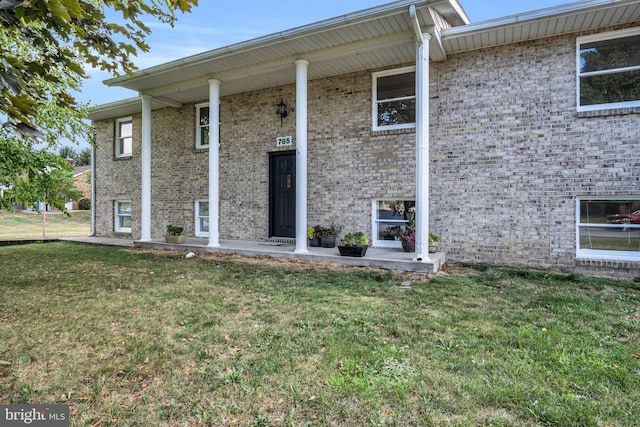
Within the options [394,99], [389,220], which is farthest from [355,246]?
[394,99]

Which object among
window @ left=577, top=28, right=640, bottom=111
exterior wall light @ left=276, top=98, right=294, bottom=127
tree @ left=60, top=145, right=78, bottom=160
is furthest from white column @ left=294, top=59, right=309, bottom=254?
tree @ left=60, top=145, right=78, bottom=160

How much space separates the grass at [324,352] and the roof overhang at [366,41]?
4.26 metres

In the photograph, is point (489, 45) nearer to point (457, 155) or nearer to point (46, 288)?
point (457, 155)

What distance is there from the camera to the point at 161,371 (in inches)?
103

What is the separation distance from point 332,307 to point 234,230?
20.5 feet

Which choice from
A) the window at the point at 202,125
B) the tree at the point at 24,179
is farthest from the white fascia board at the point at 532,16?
the tree at the point at 24,179

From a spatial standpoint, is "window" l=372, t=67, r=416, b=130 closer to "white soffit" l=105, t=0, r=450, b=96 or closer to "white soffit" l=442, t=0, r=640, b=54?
"white soffit" l=105, t=0, r=450, b=96

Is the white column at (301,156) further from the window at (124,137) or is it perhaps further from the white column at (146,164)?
the window at (124,137)

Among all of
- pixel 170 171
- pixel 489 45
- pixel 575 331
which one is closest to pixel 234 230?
pixel 170 171

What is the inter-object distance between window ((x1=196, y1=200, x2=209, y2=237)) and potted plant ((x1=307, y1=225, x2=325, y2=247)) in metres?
3.86

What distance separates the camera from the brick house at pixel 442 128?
20.1 feet

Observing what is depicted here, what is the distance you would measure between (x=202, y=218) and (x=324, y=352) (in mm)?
8559

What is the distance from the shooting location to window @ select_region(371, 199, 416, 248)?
25.7ft

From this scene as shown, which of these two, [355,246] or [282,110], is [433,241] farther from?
[282,110]
